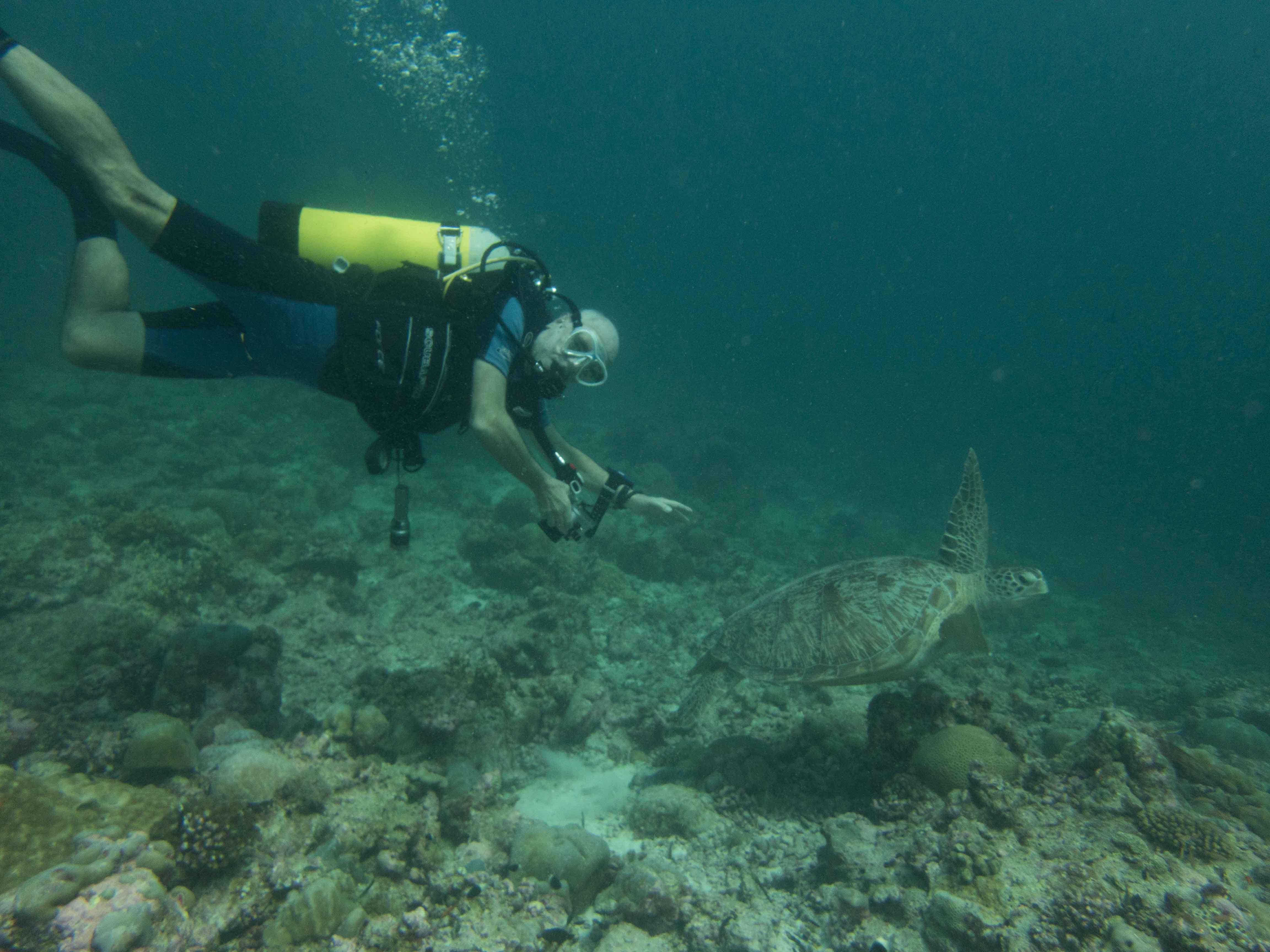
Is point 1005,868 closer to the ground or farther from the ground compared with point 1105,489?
closer to the ground

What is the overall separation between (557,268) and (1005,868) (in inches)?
2964

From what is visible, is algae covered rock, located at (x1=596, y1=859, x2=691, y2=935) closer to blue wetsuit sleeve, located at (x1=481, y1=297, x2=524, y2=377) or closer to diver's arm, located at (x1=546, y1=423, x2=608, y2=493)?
diver's arm, located at (x1=546, y1=423, x2=608, y2=493)

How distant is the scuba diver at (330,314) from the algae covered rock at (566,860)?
65.6 inches

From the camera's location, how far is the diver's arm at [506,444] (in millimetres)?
2824

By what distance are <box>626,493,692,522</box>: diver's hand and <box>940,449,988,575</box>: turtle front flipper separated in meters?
2.67

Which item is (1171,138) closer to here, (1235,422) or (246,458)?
(1235,422)

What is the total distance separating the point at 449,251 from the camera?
3453 mm

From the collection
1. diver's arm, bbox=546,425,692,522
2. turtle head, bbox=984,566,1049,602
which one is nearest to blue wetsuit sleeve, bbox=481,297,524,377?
diver's arm, bbox=546,425,692,522

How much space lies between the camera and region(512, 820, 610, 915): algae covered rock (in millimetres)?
2658

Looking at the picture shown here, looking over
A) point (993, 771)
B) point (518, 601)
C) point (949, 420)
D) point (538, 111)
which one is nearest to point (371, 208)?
point (538, 111)

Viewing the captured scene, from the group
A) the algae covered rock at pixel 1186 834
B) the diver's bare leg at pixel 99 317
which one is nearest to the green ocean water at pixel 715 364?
the algae covered rock at pixel 1186 834

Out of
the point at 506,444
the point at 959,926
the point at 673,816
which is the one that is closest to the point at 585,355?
the point at 506,444

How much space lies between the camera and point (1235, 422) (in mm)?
87250

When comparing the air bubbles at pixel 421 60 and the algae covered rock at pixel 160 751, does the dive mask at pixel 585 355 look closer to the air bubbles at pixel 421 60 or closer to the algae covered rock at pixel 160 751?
the algae covered rock at pixel 160 751
